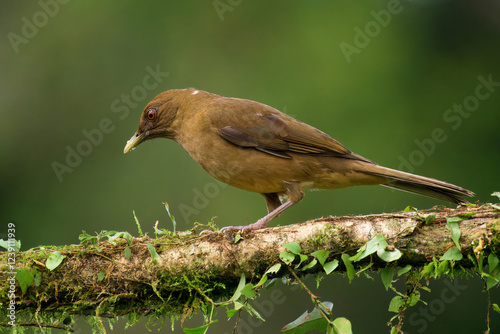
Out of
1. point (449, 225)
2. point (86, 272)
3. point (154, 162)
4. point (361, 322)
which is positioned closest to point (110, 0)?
point (154, 162)

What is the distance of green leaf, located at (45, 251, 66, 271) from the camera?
3.60 metres

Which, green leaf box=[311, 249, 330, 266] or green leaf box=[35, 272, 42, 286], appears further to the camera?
green leaf box=[35, 272, 42, 286]

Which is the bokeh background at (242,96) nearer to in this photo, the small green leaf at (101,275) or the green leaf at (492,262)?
the small green leaf at (101,275)

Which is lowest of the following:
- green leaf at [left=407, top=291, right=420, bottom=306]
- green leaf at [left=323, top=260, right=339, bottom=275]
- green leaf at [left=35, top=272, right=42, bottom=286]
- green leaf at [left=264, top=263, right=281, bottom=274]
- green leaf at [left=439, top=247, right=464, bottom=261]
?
green leaf at [left=407, top=291, right=420, bottom=306]

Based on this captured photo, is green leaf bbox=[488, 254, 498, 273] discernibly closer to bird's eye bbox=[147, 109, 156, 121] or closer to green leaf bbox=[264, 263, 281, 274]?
green leaf bbox=[264, 263, 281, 274]

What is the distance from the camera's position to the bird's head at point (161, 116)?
556 centimetres

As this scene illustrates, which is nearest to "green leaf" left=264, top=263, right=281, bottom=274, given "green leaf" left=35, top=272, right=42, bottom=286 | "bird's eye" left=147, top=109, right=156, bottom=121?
"green leaf" left=35, top=272, right=42, bottom=286

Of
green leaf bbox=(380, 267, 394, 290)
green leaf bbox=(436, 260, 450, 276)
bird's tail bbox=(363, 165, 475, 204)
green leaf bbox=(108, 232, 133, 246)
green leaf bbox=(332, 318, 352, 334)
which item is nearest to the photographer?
green leaf bbox=(332, 318, 352, 334)

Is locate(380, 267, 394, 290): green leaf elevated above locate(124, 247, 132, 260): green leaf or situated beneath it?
situated beneath

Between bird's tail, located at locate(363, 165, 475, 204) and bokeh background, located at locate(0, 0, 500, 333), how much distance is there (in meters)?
2.86

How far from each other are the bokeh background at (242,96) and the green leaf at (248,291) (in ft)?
13.7

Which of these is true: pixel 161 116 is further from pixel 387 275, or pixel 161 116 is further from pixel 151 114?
pixel 387 275

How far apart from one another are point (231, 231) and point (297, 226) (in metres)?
0.44

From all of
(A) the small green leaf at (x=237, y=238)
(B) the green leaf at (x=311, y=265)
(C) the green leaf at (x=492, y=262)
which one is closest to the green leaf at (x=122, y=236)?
(A) the small green leaf at (x=237, y=238)
